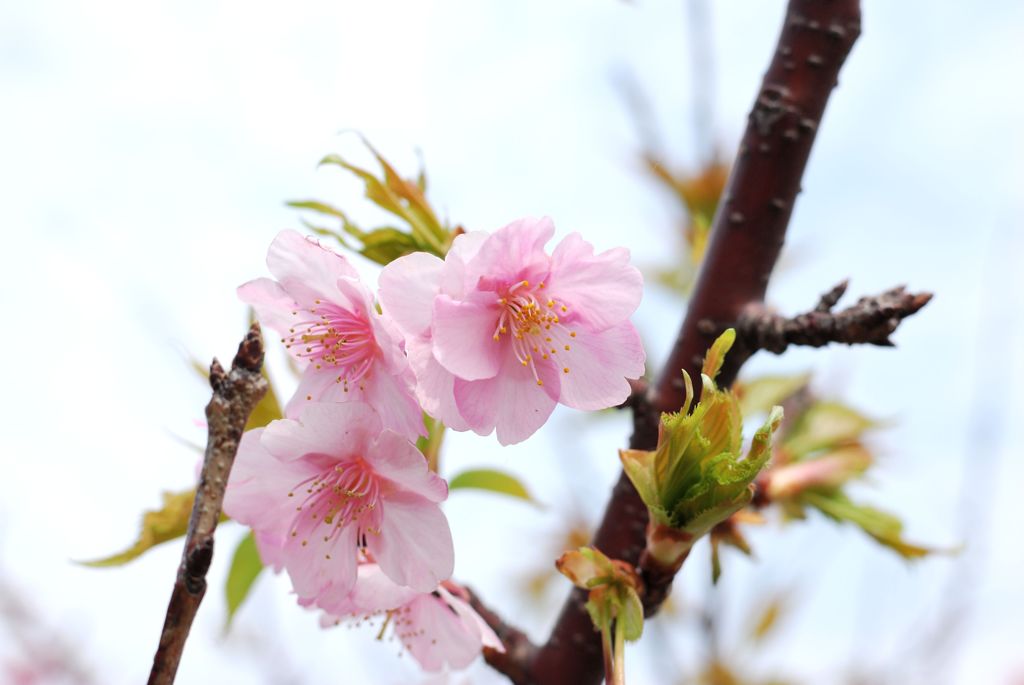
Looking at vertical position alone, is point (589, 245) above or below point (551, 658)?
above

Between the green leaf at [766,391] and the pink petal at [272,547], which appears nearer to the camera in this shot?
the pink petal at [272,547]

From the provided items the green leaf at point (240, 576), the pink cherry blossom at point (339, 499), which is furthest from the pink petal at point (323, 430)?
the green leaf at point (240, 576)

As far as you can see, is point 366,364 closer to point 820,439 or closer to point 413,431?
point 413,431

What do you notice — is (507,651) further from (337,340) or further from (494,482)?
(337,340)

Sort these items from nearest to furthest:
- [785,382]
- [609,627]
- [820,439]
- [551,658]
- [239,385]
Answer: [239,385] < [609,627] < [551,658] < [785,382] < [820,439]

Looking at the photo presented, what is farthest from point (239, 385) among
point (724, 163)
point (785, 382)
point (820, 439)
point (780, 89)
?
point (724, 163)

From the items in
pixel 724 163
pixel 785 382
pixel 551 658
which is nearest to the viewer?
pixel 551 658

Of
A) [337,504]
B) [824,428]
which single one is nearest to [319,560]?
[337,504]

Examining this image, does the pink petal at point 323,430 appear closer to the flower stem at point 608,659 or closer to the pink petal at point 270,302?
the pink petal at point 270,302
